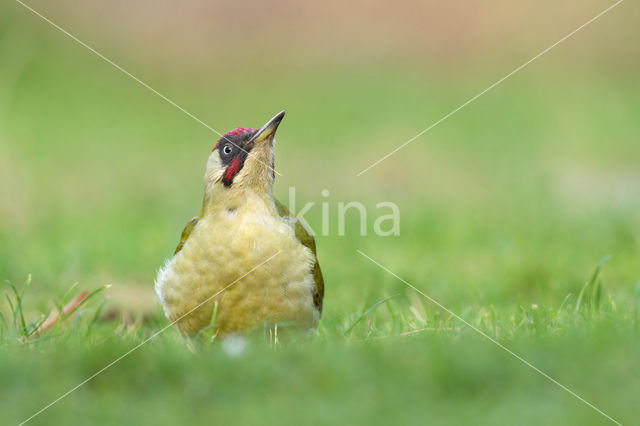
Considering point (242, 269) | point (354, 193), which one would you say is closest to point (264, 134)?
point (242, 269)

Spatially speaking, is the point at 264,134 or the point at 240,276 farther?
the point at 264,134

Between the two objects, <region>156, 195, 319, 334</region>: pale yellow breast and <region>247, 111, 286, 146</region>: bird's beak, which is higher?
<region>247, 111, 286, 146</region>: bird's beak

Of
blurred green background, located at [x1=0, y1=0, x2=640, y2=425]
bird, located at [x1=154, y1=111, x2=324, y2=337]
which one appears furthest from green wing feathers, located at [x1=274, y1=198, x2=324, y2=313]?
blurred green background, located at [x1=0, y1=0, x2=640, y2=425]

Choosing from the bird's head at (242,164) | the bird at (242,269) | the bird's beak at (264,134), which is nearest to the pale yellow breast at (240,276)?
the bird at (242,269)

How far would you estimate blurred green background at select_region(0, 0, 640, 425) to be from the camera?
3025 millimetres

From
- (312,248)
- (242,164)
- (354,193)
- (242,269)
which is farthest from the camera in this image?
(354,193)

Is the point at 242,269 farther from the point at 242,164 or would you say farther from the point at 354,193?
the point at 354,193

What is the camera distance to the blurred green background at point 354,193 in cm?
303

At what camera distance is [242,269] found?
3.94 metres

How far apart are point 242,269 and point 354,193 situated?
5.50 m

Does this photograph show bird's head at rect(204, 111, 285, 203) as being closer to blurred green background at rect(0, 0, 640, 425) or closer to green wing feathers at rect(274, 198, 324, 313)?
green wing feathers at rect(274, 198, 324, 313)

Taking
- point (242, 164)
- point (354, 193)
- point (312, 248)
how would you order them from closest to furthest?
point (242, 164), point (312, 248), point (354, 193)

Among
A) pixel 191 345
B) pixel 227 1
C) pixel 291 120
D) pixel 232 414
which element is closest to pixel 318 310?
pixel 191 345

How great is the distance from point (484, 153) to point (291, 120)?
387 centimetres
